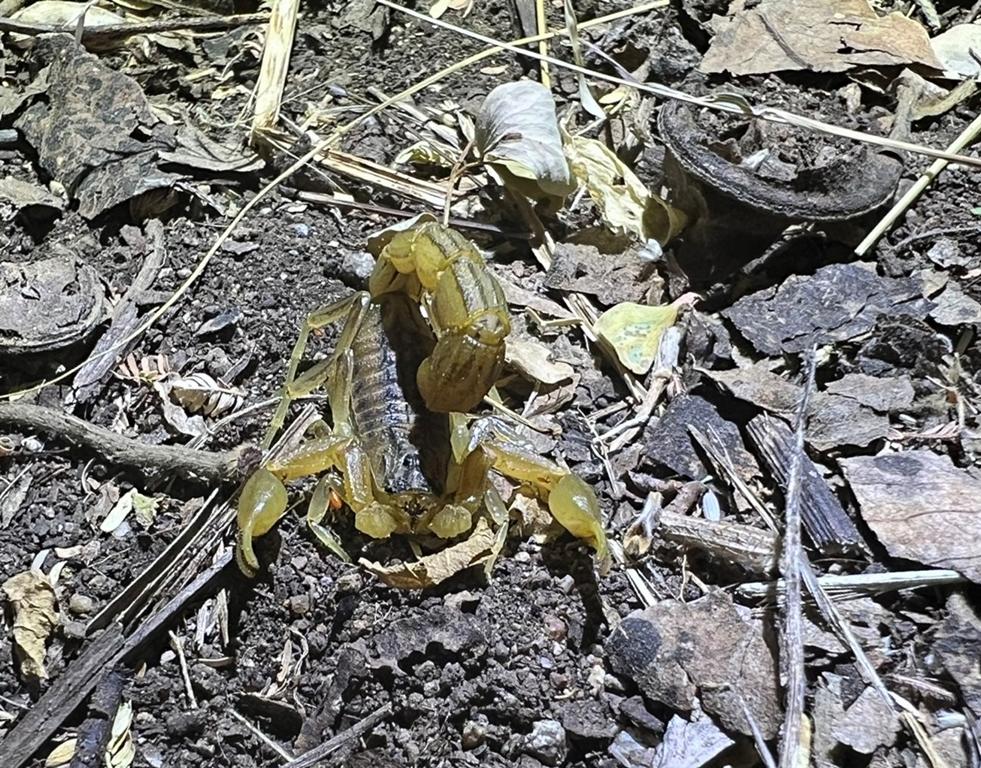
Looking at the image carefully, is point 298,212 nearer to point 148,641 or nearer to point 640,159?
point 640,159

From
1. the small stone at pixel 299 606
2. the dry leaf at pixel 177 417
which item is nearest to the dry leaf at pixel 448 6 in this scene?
the dry leaf at pixel 177 417

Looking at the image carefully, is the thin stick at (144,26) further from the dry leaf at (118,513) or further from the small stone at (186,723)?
the small stone at (186,723)

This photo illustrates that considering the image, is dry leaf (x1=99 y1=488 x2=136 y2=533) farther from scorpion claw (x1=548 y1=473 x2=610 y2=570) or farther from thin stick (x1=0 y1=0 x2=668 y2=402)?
scorpion claw (x1=548 y1=473 x2=610 y2=570)

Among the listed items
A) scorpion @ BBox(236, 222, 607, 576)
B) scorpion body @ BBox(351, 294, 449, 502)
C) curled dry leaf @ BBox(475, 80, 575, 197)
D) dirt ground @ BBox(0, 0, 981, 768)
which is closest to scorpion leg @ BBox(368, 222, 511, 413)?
scorpion @ BBox(236, 222, 607, 576)

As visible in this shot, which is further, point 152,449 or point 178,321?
point 178,321

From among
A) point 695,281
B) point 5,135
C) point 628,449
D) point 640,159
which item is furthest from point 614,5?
point 5,135
